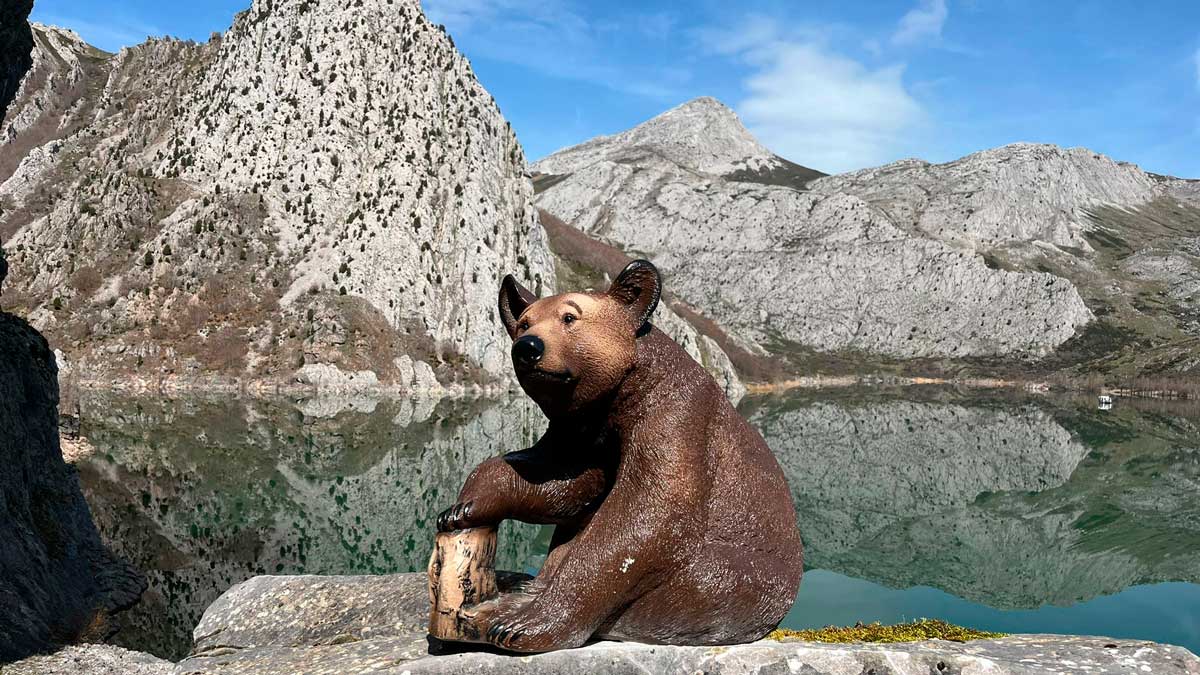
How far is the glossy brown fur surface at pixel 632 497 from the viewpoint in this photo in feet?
16.3

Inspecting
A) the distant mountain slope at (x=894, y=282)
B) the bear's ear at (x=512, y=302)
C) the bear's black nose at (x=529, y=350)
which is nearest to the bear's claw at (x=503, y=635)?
the bear's black nose at (x=529, y=350)

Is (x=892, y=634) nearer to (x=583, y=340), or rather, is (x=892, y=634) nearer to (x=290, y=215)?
(x=583, y=340)

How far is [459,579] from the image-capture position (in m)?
5.11

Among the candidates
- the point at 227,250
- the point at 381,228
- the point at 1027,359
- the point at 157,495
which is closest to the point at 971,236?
the point at 1027,359

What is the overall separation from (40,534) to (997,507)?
3276cm

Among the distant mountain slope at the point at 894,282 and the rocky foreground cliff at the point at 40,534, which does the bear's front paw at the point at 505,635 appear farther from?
the distant mountain slope at the point at 894,282

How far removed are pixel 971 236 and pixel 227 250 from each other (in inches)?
6372

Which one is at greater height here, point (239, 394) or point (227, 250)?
point (227, 250)

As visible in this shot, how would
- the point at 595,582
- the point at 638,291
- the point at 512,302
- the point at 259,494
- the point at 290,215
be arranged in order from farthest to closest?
the point at 290,215, the point at 259,494, the point at 512,302, the point at 638,291, the point at 595,582

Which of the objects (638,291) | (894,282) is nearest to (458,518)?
(638,291)

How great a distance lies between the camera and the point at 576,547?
16.6 feet

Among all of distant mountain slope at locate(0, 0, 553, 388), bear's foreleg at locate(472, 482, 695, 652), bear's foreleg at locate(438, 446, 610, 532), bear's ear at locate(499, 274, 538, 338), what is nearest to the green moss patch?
bear's foreleg at locate(472, 482, 695, 652)

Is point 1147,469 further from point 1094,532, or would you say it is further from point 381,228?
point 381,228

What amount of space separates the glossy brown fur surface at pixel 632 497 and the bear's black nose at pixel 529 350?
48 mm
